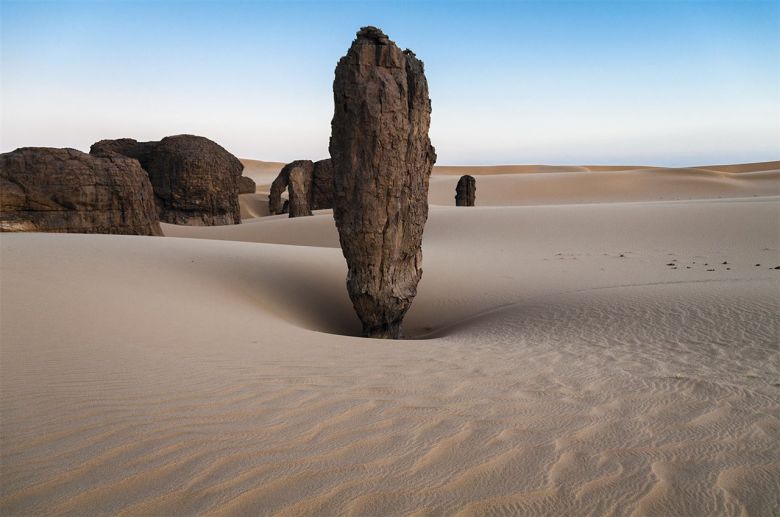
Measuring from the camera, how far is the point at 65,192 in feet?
39.8

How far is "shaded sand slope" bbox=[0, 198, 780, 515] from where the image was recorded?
220cm

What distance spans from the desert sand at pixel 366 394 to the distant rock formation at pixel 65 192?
376cm

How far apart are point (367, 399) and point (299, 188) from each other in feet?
73.2

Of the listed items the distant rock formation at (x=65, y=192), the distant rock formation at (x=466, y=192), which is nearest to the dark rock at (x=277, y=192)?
the distant rock formation at (x=466, y=192)

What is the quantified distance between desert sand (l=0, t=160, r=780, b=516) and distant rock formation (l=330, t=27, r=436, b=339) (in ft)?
3.38

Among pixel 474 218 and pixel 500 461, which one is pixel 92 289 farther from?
pixel 474 218

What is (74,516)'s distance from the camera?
6.61 feet

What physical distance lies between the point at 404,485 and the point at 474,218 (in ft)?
56.3

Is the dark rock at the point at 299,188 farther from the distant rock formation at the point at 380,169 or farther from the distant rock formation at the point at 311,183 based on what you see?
the distant rock formation at the point at 380,169

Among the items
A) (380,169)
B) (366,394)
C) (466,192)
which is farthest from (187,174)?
(366,394)

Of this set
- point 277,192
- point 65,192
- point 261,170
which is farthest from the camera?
point 261,170

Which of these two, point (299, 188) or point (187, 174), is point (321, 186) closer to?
point (299, 188)

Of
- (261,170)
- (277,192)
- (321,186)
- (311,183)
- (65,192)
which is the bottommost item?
(65,192)

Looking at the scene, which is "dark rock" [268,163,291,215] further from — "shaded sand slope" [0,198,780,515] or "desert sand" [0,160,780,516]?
"shaded sand slope" [0,198,780,515]
